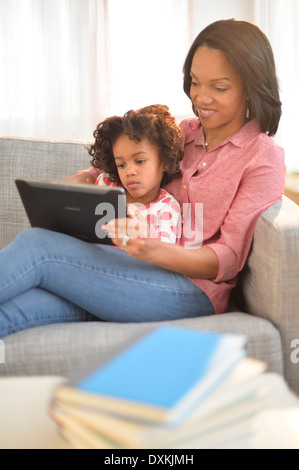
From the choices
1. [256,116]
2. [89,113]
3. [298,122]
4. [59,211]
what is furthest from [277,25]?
[59,211]

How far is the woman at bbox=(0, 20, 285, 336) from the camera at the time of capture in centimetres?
143

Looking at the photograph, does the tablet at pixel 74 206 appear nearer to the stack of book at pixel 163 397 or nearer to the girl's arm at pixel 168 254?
the girl's arm at pixel 168 254

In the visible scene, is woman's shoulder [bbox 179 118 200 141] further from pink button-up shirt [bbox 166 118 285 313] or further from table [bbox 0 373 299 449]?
table [bbox 0 373 299 449]

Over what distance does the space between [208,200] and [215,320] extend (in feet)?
1.13

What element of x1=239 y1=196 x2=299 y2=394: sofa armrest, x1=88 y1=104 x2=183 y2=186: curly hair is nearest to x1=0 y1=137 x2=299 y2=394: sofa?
x1=239 y1=196 x2=299 y2=394: sofa armrest

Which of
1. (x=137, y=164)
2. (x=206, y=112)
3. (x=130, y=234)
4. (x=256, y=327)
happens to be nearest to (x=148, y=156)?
(x=137, y=164)

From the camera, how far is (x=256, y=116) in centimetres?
156

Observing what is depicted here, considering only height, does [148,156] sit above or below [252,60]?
below

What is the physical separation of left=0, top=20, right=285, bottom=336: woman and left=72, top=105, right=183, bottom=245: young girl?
9 centimetres

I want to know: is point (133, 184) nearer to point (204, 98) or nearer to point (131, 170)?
point (131, 170)

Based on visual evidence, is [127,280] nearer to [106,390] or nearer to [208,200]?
[208,200]

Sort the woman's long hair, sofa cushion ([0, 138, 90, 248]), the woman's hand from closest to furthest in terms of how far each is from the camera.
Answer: the woman's long hair
the woman's hand
sofa cushion ([0, 138, 90, 248])

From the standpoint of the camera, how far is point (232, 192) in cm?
152

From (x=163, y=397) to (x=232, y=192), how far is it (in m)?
0.94
